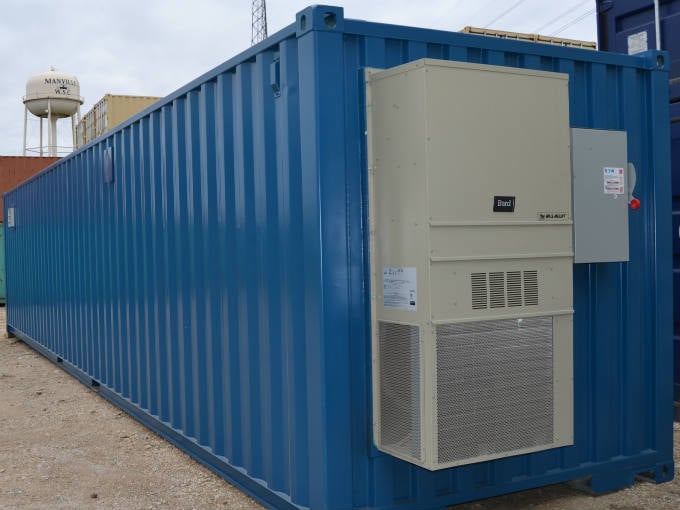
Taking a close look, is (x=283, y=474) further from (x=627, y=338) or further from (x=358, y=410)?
(x=627, y=338)

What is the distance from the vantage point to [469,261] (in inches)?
144

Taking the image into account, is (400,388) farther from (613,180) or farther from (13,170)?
(13,170)

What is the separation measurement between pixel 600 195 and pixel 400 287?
141 cm

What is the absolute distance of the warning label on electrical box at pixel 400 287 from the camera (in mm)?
3664

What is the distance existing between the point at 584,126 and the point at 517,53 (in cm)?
64

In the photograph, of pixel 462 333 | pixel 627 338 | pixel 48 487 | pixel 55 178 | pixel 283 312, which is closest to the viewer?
pixel 462 333

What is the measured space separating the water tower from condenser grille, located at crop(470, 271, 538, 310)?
33.4 metres

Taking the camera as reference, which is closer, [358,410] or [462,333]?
[462,333]

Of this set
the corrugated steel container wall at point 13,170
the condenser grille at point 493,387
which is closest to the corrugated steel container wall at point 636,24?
the condenser grille at point 493,387

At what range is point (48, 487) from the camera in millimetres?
5211

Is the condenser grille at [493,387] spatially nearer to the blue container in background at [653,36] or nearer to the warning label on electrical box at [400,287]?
the warning label on electrical box at [400,287]

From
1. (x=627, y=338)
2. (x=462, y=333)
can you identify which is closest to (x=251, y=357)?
(x=462, y=333)

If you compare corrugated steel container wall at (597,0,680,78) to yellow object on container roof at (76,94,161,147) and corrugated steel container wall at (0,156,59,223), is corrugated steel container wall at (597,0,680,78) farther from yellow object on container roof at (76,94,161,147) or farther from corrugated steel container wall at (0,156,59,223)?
corrugated steel container wall at (0,156,59,223)

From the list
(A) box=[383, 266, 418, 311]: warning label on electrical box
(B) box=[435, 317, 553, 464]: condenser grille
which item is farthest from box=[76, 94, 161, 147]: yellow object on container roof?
(B) box=[435, 317, 553, 464]: condenser grille
